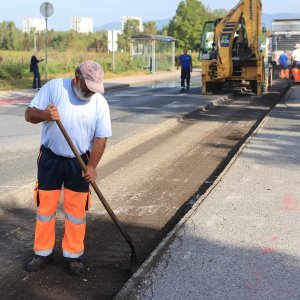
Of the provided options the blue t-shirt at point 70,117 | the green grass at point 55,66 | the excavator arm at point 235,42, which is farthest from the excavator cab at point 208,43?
the blue t-shirt at point 70,117

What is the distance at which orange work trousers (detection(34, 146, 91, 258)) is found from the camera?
447cm

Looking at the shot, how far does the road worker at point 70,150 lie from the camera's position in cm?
429

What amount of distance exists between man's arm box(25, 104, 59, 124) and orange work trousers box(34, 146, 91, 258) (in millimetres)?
336

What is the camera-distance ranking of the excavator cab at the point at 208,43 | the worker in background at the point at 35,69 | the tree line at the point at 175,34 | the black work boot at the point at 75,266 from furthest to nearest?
the tree line at the point at 175,34, the worker in background at the point at 35,69, the excavator cab at the point at 208,43, the black work boot at the point at 75,266

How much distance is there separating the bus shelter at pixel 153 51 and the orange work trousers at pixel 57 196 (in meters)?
34.7

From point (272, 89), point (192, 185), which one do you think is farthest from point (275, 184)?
point (272, 89)

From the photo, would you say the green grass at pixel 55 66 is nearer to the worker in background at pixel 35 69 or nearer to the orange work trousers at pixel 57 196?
the worker in background at pixel 35 69

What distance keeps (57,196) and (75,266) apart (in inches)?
23.6

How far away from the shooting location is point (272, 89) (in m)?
24.5

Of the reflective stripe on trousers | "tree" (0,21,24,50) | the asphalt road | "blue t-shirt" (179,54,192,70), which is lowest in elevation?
the asphalt road

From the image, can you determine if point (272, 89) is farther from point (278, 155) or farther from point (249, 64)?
point (278, 155)

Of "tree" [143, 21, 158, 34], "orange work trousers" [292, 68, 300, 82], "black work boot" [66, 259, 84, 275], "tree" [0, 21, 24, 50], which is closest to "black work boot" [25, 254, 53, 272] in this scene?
"black work boot" [66, 259, 84, 275]

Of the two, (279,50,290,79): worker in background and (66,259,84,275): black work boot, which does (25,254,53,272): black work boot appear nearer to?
(66,259,84,275): black work boot

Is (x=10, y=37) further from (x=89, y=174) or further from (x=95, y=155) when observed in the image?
(x=89, y=174)
